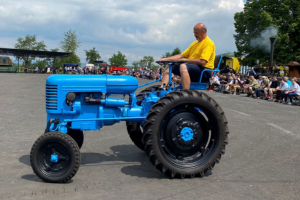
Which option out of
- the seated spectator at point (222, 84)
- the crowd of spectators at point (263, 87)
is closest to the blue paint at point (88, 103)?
the crowd of spectators at point (263, 87)

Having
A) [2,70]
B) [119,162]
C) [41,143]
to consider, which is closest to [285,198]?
[119,162]

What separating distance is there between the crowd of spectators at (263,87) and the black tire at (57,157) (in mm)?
12496

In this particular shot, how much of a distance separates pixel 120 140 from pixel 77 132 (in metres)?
1.63

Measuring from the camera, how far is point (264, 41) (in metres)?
37.3

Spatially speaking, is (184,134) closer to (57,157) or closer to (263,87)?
(57,157)

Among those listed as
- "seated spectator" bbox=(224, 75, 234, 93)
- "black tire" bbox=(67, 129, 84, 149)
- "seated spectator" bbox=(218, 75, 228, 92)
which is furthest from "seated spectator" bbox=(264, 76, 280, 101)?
"black tire" bbox=(67, 129, 84, 149)

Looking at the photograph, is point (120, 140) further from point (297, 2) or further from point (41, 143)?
point (297, 2)

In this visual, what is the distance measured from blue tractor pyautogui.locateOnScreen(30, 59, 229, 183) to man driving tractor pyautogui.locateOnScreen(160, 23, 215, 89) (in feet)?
1.45

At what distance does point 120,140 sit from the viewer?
23.8 ft

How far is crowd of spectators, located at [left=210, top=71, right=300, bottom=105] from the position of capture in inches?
673

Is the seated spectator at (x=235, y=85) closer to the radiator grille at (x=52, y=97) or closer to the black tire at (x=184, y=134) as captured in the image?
the black tire at (x=184, y=134)

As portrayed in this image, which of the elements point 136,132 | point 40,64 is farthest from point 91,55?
point 136,132

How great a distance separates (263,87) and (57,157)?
17.5 meters

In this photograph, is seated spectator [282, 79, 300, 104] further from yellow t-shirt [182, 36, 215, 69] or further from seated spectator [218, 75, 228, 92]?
yellow t-shirt [182, 36, 215, 69]
